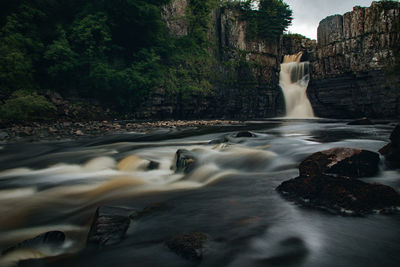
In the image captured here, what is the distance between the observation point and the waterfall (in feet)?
88.0

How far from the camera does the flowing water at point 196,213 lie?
6.23 feet

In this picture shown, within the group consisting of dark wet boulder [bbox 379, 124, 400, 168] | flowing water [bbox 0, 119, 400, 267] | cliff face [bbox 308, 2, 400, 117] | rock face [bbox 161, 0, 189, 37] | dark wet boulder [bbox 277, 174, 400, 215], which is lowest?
flowing water [bbox 0, 119, 400, 267]

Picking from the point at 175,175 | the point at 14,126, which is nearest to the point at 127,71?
the point at 14,126

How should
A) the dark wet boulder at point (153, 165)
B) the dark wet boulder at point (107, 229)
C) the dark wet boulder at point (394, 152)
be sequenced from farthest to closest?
the dark wet boulder at point (153, 165), the dark wet boulder at point (394, 152), the dark wet boulder at point (107, 229)

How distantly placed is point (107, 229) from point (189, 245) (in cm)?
78

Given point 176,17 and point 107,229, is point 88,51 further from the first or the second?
point 107,229

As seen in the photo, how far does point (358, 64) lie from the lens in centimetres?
2244

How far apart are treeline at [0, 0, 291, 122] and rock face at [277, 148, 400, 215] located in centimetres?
1123

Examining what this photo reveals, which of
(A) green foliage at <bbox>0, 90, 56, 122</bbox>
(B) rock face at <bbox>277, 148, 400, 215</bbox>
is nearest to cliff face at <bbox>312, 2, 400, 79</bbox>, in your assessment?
(B) rock face at <bbox>277, 148, 400, 215</bbox>

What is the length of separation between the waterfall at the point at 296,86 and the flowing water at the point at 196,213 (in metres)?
22.3

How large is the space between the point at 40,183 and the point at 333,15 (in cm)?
2764

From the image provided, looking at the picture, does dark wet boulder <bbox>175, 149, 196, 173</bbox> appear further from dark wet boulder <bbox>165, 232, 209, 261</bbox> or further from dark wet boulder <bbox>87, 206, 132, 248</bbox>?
dark wet boulder <bbox>165, 232, 209, 261</bbox>

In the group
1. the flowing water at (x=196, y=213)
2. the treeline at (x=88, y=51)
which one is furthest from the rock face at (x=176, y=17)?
the flowing water at (x=196, y=213)

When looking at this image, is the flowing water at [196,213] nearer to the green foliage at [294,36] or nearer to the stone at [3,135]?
the stone at [3,135]
